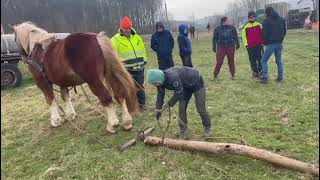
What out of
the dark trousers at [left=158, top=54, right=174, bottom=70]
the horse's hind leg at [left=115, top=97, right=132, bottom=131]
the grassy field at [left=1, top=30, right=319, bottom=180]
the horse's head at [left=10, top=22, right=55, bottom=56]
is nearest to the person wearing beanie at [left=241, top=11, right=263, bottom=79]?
the grassy field at [left=1, top=30, right=319, bottom=180]

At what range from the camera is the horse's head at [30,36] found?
606 centimetres

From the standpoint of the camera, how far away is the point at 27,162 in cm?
508

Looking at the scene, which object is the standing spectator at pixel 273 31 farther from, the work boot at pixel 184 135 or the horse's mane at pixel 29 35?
the horse's mane at pixel 29 35

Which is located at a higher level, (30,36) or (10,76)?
(30,36)

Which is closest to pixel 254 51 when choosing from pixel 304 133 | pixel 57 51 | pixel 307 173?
pixel 304 133

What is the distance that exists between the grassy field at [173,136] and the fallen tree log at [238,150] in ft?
0.26

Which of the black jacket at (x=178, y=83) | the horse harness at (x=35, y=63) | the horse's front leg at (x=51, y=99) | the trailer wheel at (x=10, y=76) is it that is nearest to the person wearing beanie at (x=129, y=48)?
Result: the horse harness at (x=35, y=63)

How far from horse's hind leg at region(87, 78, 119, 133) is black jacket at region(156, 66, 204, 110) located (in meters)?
1.13

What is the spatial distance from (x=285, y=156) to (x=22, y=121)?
4.80m

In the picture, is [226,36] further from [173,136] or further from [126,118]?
[173,136]

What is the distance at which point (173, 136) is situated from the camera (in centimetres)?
532

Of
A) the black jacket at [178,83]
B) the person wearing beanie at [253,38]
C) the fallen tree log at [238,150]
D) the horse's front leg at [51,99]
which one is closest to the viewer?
Result: the fallen tree log at [238,150]

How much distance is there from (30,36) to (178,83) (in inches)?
120

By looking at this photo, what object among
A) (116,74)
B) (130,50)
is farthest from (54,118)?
(130,50)
